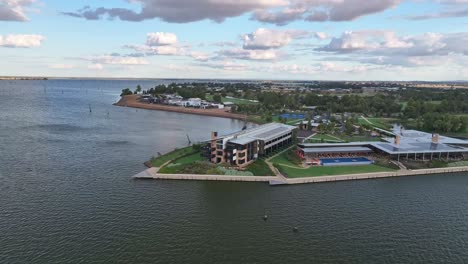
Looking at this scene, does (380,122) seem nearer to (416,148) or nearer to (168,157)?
(416,148)

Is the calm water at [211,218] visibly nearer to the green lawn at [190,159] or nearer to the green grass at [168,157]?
the green grass at [168,157]

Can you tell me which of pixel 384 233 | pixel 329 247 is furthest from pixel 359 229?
pixel 329 247

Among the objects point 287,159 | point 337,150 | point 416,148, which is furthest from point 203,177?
point 416,148

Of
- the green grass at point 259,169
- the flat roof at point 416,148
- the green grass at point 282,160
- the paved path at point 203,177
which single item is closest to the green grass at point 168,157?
the paved path at point 203,177

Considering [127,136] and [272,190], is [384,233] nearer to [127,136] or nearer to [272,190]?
[272,190]

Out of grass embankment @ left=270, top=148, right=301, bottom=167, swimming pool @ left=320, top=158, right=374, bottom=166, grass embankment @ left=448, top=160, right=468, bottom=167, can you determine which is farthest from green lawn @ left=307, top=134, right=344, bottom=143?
grass embankment @ left=448, top=160, right=468, bottom=167
